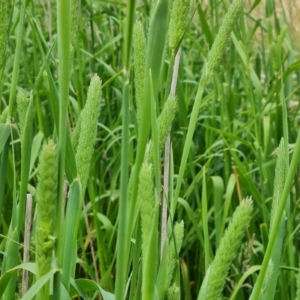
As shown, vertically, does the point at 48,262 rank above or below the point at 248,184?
above

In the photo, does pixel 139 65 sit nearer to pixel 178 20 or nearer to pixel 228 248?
pixel 178 20

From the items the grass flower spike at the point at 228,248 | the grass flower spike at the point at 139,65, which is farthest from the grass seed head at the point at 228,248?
the grass flower spike at the point at 139,65

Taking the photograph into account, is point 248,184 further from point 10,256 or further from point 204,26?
point 10,256

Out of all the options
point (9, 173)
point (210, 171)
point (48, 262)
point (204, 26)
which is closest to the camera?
point (48, 262)

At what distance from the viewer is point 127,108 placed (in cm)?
37

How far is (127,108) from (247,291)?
100 cm

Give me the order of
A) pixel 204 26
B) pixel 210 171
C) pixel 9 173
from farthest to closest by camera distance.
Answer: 1. pixel 210 171
2. pixel 204 26
3. pixel 9 173

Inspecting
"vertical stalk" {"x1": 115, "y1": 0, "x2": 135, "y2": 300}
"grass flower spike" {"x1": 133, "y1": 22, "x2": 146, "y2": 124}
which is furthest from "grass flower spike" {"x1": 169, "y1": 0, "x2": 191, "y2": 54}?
"vertical stalk" {"x1": 115, "y1": 0, "x2": 135, "y2": 300}

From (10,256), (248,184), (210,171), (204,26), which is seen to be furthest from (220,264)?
(210,171)

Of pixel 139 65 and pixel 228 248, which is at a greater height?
pixel 139 65

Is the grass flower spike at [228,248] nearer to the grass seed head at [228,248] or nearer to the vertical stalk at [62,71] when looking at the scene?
the grass seed head at [228,248]

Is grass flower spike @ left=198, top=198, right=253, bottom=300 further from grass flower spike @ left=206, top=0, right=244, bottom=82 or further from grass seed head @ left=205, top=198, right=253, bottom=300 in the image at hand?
grass flower spike @ left=206, top=0, right=244, bottom=82

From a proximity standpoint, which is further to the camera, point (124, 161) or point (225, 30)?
point (225, 30)

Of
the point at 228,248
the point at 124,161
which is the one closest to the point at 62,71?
the point at 124,161
